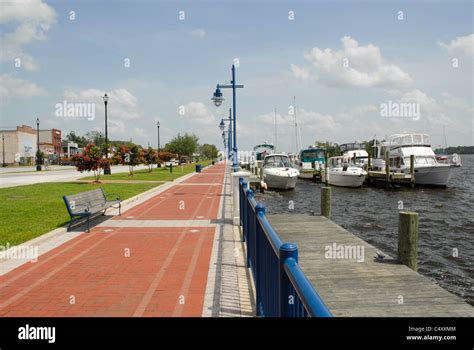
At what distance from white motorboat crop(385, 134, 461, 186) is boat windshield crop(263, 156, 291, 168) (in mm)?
12346

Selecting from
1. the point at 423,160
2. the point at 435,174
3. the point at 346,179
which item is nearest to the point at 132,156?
the point at 346,179

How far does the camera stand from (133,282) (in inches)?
225

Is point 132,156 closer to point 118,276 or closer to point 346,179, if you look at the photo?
point 346,179

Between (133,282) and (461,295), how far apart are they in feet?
22.0

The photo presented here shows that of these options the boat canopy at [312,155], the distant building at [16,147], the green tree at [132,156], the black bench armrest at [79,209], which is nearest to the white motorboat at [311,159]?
the boat canopy at [312,155]

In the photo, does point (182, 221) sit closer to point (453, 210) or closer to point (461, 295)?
point (461, 295)

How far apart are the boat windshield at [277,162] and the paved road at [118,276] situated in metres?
22.4

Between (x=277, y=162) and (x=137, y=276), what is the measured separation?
2720 centimetres

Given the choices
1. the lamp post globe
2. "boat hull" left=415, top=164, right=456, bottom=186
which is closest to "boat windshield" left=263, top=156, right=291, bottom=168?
"boat hull" left=415, top=164, right=456, bottom=186

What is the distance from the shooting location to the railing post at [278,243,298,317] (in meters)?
2.63

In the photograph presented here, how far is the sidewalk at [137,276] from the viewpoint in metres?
4.75

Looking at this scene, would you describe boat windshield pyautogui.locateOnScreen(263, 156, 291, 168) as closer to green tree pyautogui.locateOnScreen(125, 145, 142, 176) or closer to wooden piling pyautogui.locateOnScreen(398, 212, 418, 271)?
green tree pyautogui.locateOnScreen(125, 145, 142, 176)
